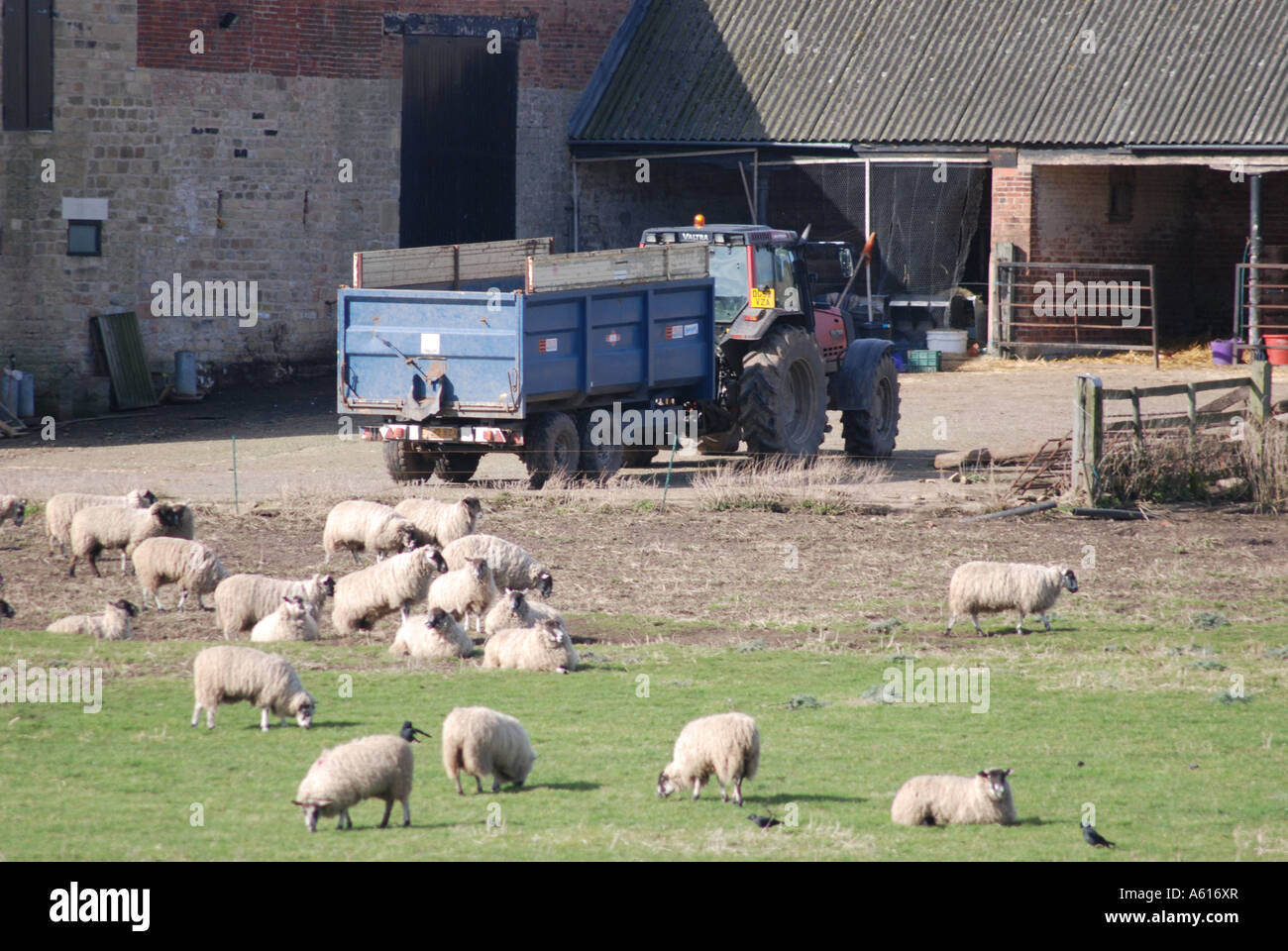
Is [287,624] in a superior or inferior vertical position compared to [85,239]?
inferior

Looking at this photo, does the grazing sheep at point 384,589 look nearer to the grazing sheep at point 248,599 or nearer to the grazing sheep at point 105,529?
the grazing sheep at point 248,599

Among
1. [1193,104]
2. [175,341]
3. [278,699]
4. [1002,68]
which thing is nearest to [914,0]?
[1002,68]

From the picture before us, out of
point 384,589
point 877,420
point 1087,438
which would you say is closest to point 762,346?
point 877,420

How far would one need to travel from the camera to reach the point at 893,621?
43.4 feet

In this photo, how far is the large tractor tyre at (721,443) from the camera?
20984 mm

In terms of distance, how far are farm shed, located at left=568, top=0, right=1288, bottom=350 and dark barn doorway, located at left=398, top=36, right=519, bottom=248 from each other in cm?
174

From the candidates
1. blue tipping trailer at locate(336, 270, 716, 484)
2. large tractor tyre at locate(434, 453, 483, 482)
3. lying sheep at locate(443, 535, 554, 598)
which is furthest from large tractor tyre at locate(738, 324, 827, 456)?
lying sheep at locate(443, 535, 554, 598)

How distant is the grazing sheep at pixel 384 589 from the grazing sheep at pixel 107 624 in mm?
1501

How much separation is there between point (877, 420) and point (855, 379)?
695mm

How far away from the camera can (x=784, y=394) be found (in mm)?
20359

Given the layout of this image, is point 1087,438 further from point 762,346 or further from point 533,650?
point 533,650

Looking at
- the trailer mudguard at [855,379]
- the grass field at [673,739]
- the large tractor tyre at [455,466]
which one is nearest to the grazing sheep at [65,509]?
the grass field at [673,739]

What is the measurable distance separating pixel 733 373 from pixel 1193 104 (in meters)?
14.0

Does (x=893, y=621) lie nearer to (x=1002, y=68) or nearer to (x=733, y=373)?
Result: (x=733, y=373)
